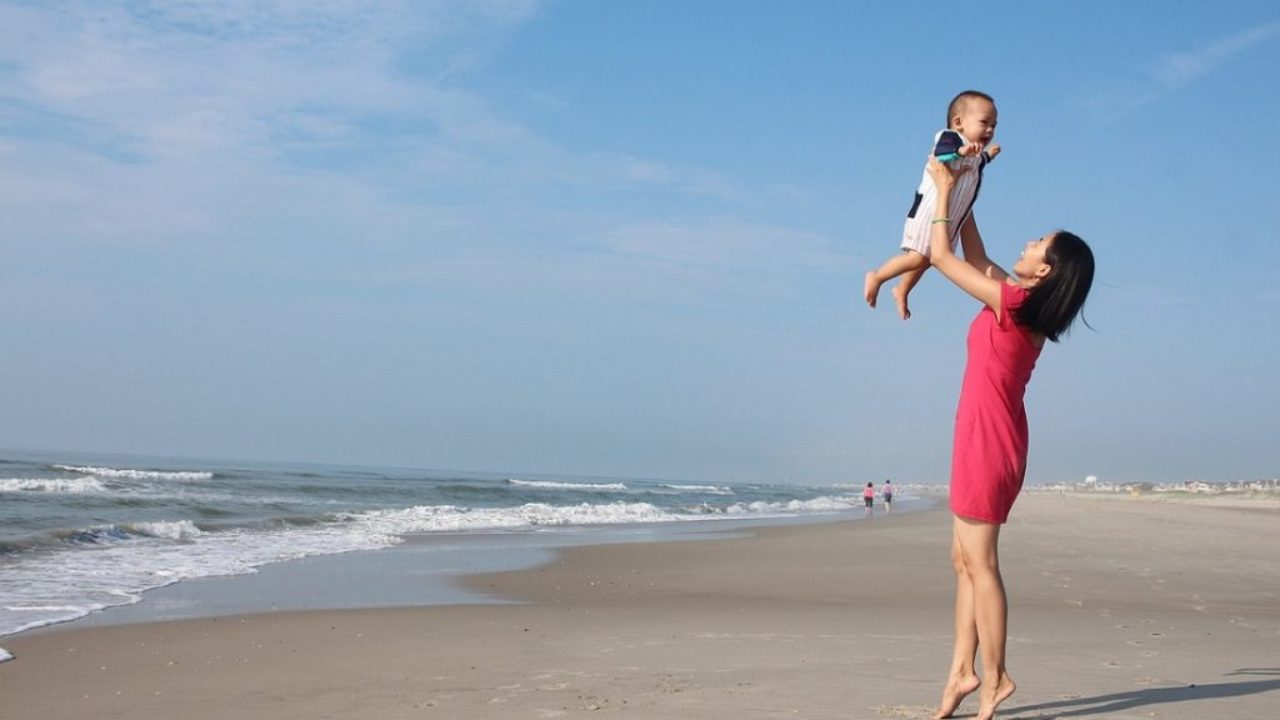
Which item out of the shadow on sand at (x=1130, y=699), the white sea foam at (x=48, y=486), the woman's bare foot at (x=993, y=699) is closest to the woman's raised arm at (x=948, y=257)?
the woman's bare foot at (x=993, y=699)

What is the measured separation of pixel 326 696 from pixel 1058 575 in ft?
28.0

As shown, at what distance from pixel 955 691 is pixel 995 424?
901mm

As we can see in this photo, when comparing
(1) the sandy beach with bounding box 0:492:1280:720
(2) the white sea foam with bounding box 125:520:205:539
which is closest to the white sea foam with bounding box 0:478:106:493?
(2) the white sea foam with bounding box 125:520:205:539

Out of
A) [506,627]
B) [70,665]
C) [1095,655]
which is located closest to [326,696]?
[70,665]

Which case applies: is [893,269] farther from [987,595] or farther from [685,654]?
[685,654]

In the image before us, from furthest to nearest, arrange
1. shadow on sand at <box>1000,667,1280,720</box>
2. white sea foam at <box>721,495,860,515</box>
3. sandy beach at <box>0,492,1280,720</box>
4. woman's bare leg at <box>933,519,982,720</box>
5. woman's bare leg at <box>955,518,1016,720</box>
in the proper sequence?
white sea foam at <box>721,495,860,515</box> < sandy beach at <box>0,492,1280,720</box> < shadow on sand at <box>1000,667,1280,720</box> < woman's bare leg at <box>933,519,982,720</box> < woman's bare leg at <box>955,518,1016,720</box>

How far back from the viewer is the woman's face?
11.1ft

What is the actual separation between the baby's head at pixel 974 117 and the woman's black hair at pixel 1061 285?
41 centimetres

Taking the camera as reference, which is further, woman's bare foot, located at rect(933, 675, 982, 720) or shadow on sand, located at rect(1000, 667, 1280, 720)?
shadow on sand, located at rect(1000, 667, 1280, 720)

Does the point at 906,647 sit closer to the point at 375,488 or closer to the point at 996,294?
the point at 996,294

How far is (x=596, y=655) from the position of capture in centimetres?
575

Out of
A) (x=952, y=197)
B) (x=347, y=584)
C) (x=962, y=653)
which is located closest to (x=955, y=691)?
(x=962, y=653)

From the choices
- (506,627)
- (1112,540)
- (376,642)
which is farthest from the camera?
(1112,540)

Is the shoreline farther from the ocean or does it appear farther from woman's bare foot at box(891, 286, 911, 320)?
woman's bare foot at box(891, 286, 911, 320)
